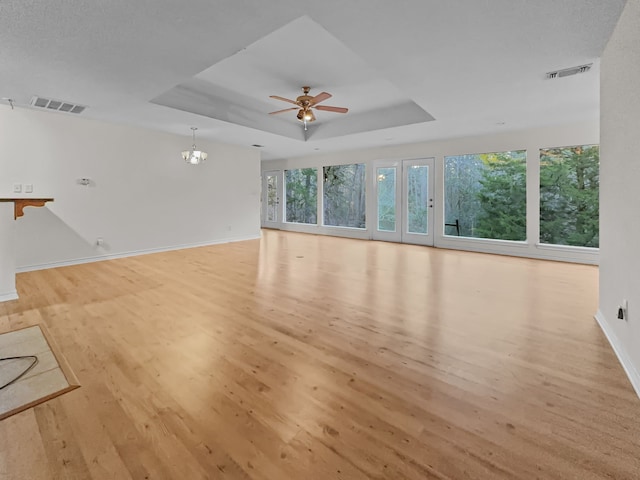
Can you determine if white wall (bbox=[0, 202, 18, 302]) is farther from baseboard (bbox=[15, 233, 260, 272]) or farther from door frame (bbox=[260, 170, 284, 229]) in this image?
door frame (bbox=[260, 170, 284, 229])

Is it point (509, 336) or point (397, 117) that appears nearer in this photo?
point (509, 336)

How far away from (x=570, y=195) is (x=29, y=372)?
7777mm

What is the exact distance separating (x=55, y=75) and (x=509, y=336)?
539 centimetres

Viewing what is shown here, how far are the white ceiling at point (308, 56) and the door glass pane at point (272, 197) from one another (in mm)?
5070

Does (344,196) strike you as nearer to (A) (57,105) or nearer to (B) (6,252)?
(A) (57,105)

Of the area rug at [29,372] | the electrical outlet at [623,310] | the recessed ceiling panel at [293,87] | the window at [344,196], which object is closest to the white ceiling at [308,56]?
the recessed ceiling panel at [293,87]

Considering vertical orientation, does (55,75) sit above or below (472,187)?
above

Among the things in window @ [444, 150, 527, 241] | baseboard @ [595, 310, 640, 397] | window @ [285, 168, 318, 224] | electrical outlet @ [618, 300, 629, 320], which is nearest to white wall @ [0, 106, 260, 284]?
window @ [285, 168, 318, 224]

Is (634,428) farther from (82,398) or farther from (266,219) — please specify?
(266,219)

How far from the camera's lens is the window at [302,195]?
9992 mm

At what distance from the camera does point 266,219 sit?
11.4m

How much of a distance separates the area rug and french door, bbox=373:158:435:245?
23.1 feet

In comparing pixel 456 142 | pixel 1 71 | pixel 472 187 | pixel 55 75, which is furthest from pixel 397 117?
pixel 1 71

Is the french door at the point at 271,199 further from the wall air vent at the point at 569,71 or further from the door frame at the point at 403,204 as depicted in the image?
the wall air vent at the point at 569,71
